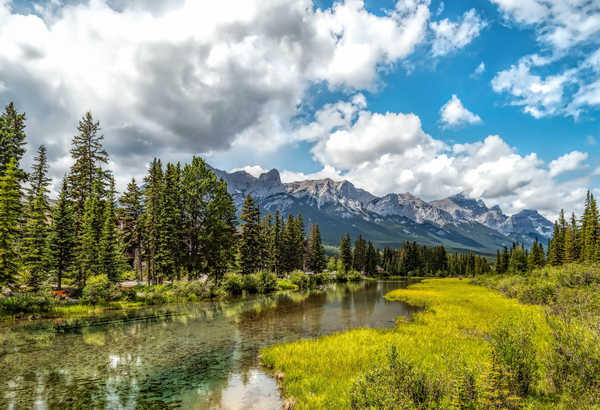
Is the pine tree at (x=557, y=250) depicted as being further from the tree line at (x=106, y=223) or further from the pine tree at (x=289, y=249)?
the tree line at (x=106, y=223)

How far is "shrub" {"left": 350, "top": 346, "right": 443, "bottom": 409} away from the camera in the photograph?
7.16 metres

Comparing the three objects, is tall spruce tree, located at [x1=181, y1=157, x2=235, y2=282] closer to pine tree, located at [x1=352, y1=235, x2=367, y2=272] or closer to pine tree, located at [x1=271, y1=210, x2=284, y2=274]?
pine tree, located at [x1=271, y1=210, x2=284, y2=274]

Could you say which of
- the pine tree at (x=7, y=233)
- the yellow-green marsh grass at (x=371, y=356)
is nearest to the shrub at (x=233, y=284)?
the pine tree at (x=7, y=233)

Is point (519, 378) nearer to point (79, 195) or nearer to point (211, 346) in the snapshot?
point (211, 346)

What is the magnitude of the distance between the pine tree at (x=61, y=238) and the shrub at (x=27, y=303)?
24.4ft

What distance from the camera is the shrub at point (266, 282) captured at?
2265 inches

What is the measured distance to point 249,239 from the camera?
67.9 metres

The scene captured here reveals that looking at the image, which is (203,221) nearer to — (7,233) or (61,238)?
(61,238)

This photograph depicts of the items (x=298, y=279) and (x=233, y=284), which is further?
(x=298, y=279)

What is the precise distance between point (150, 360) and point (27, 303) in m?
22.3

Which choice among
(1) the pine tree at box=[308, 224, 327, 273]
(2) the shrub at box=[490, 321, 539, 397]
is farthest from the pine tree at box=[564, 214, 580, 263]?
(2) the shrub at box=[490, 321, 539, 397]

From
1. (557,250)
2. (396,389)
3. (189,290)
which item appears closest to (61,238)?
(189,290)


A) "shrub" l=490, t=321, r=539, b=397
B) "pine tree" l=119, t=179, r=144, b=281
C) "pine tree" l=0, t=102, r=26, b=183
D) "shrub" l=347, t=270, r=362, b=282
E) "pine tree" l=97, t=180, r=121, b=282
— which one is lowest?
"shrub" l=347, t=270, r=362, b=282

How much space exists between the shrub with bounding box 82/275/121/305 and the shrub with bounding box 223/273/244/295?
17656 millimetres
